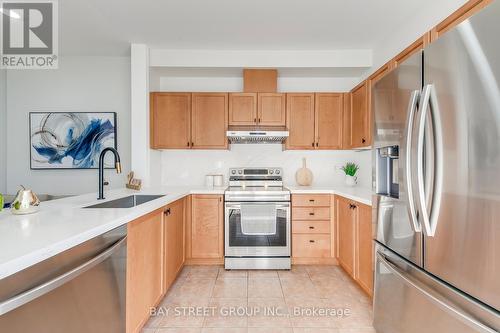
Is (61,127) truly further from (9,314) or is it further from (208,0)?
(9,314)

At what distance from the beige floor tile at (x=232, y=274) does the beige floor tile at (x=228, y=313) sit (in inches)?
18.3

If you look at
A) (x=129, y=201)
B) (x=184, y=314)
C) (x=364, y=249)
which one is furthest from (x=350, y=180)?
(x=129, y=201)

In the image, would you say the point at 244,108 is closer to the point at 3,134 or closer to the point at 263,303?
the point at 263,303

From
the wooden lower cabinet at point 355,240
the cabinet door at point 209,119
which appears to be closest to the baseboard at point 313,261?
the wooden lower cabinet at point 355,240

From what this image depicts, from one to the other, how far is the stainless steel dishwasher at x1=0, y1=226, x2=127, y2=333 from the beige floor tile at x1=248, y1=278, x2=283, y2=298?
1.25 m

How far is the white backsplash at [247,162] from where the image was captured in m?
3.62

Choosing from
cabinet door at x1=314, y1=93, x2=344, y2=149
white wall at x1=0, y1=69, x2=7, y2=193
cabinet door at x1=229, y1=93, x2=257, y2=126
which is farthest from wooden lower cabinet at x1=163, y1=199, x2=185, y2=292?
white wall at x1=0, y1=69, x2=7, y2=193

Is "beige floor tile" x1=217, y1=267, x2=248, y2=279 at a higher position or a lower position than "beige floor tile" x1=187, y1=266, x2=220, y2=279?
lower

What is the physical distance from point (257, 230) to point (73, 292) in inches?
80.6

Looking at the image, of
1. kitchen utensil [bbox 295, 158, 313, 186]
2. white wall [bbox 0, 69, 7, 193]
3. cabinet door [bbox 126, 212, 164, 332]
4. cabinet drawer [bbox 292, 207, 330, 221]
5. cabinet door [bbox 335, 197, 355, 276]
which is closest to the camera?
cabinet door [bbox 126, 212, 164, 332]

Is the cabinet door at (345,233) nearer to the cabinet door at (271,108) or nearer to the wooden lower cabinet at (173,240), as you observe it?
the cabinet door at (271,108)

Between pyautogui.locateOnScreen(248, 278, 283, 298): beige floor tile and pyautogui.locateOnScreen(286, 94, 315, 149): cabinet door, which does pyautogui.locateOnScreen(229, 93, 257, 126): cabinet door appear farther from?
pyautogui.locateOnScreen(248, 278, 283, 298): beige floor tile

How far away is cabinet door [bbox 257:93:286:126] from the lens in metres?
3.30

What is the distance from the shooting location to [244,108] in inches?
130
